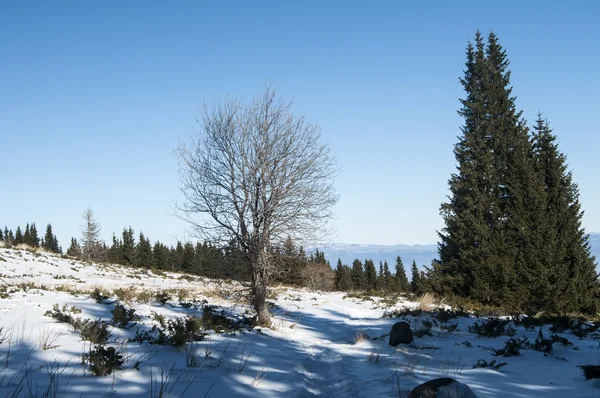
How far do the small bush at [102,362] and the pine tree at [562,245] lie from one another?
19924 millimetres

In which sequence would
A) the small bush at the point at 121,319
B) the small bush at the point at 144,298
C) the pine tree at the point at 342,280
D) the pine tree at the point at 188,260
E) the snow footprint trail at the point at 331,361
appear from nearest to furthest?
the snow footprint trail at the point at 331,361, the small bush at the point at 121,319, the small bush at the point at 144,298, the pine tree at the point at 188,260, the pine tree at the point at 342,280

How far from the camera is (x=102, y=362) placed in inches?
171

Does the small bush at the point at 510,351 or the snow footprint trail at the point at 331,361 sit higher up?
the small bush at the point at 510,351

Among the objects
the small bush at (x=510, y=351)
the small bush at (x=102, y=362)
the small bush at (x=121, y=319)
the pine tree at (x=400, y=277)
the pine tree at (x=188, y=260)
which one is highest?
the small bush at (x=102, y=362)

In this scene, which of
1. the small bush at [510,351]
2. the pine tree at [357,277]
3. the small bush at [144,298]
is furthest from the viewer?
the pine tree at [357,277]

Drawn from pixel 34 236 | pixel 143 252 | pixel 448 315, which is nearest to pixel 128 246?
pixel 143 252

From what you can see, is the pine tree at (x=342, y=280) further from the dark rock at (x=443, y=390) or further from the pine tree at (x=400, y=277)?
the dark rock at (x=443, y=390)

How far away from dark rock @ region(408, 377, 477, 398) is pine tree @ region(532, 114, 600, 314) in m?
18.2

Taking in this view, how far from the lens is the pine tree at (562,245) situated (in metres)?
19.0

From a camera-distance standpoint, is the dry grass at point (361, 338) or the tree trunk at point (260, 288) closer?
the dry grass at point (361, 338)

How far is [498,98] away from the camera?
2120 centimetres

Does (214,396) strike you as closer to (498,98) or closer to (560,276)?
(560,276)

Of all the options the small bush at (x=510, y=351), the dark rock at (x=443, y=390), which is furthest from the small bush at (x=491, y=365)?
the dark rock at (x=443, y=390)

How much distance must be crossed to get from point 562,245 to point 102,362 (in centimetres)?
2296
